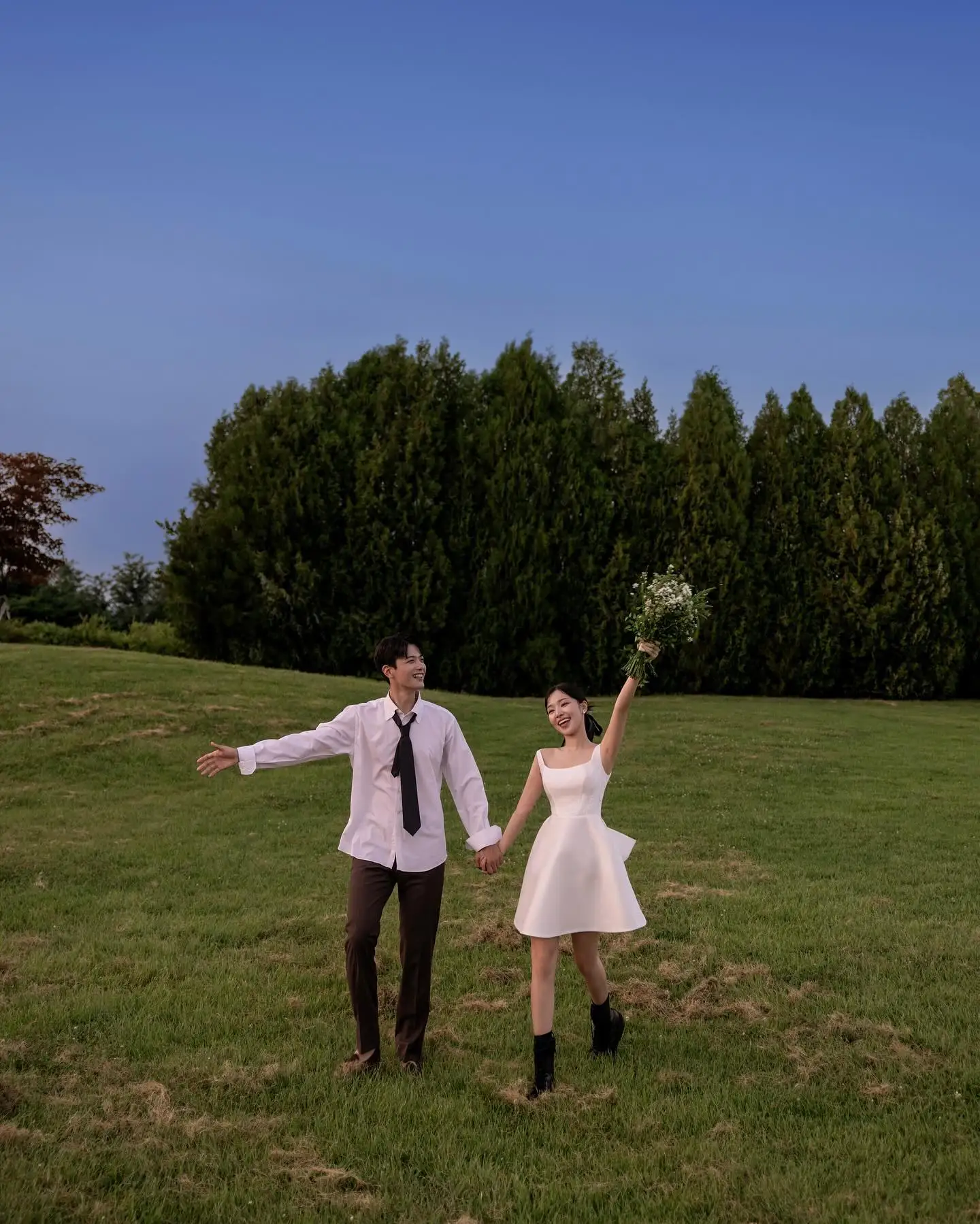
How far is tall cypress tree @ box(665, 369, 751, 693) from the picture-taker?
31.3 m

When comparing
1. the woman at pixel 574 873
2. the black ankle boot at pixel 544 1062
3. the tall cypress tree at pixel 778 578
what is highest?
the tall cypress tree at pixel 778 578

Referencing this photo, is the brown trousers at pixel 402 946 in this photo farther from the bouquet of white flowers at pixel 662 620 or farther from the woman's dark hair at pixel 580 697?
the bouquet of white flowers at pixel 662 620

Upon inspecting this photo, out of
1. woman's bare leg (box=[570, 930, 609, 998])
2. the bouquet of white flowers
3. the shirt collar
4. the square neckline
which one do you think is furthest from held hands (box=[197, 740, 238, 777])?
the bouquet of white flowers

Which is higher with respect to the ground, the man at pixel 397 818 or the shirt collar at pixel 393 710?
the shirt collar at pixel 393 710

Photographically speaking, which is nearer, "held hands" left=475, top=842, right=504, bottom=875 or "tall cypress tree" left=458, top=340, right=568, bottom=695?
"held hands" left=475, top=842, right=504, bottom=875

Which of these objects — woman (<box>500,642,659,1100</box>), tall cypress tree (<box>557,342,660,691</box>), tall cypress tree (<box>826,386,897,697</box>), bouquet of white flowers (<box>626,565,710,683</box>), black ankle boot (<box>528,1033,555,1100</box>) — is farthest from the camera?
tall cypress tree (<box>826,386,897,697</box>)

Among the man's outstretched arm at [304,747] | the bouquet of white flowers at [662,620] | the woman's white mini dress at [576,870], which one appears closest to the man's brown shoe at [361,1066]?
Result: the woman's white mini dress at [576,870]

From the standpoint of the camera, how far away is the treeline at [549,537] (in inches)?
1204

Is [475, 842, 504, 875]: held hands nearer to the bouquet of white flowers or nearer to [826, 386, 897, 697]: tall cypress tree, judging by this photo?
the bouquet of white flowers

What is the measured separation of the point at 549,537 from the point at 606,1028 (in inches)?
983

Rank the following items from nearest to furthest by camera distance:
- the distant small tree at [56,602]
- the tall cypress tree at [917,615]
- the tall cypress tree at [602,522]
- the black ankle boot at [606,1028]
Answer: the black ankle boot at [606,1028] → the tall cypress tree at [602,522] → the tall cypress tree at [917,615] → the distant small tree at [56,602]

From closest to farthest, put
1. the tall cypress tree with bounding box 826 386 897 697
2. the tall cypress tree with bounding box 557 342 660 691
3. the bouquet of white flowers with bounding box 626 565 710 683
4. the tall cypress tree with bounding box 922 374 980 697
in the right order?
the bouquet of white flowers with bounding box 626 565 710 683 < the tall cypress tree with bounding box 557 342 660 691 < the tall cypress tree with bounding box 826 386 897 697 < the tall cypress tree with bounding box 922 374 980 697

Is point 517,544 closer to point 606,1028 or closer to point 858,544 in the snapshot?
point 858,544

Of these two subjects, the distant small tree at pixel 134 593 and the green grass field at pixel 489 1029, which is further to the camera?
the distant small tree at pixel 134 593
